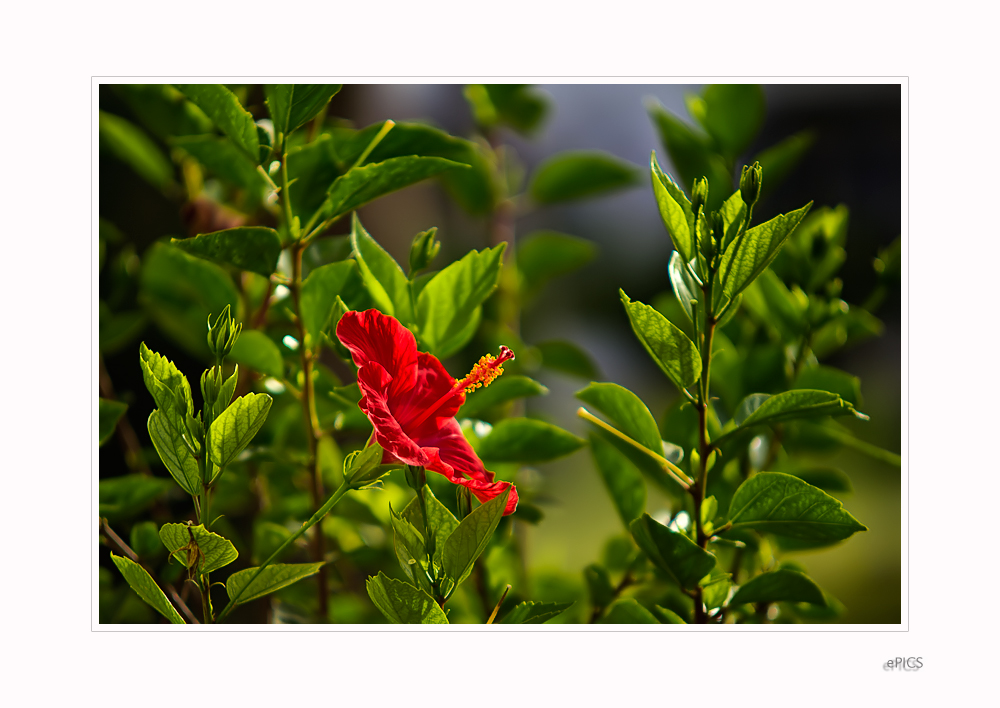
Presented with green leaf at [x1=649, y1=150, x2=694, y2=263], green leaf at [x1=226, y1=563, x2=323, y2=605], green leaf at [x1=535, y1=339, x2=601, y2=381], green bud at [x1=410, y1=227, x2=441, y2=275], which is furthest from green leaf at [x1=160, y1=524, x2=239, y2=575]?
green leaf at [x1=535, y1=339, x2=601, y2=381]

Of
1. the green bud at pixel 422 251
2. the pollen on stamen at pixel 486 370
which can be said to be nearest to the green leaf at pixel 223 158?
the green bud at pixel 422 251

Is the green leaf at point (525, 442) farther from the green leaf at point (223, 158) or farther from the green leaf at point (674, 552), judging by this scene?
the green leaf at point (223, 158)

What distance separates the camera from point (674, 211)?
485 millimetres

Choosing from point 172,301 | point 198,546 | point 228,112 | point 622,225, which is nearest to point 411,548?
point 198,546

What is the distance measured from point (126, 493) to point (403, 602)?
13.1 inches

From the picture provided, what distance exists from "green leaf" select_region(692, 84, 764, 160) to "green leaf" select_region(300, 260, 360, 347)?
1.60ft

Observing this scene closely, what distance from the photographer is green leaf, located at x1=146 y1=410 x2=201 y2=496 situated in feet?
1.52

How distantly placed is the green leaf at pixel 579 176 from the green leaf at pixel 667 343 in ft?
1.85

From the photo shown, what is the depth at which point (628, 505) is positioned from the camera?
2.16 ft

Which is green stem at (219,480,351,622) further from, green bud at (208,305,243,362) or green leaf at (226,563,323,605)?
green bud at (208,305,243,362)

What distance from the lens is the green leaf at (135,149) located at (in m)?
0.89
